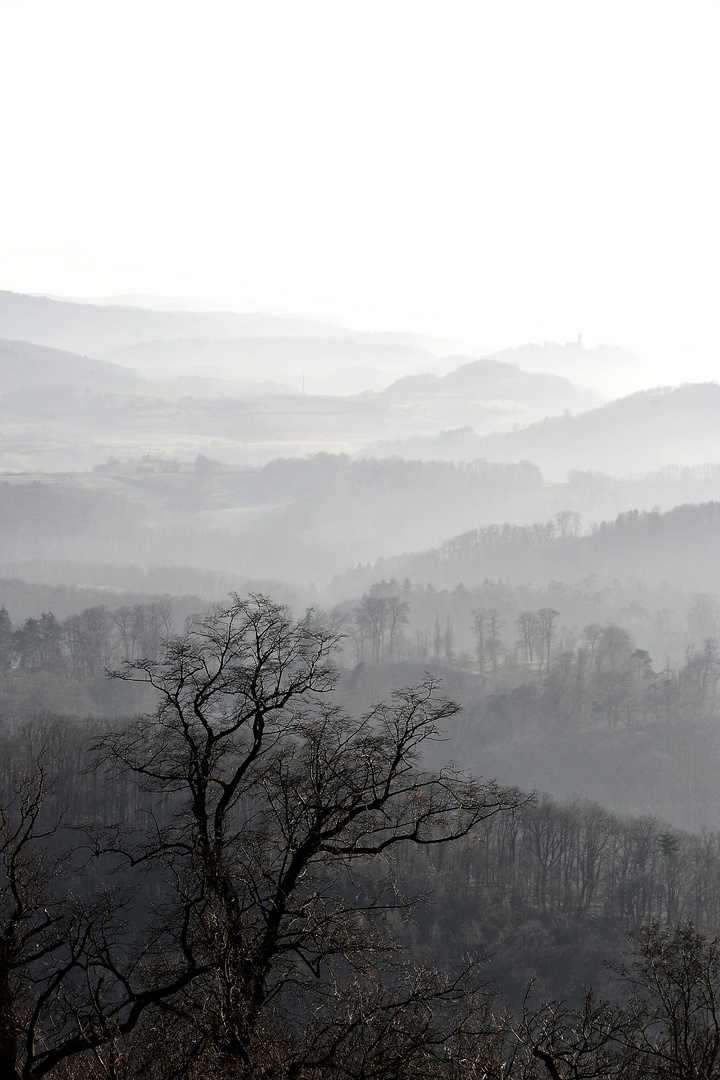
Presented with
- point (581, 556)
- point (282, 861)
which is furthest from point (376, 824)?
point (581, 556)

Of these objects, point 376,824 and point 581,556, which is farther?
point 581,556

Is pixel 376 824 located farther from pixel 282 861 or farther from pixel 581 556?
pixel 581 556

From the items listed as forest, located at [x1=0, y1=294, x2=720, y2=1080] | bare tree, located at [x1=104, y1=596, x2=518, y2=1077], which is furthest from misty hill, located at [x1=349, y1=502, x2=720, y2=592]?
bare tree, located at [x1=104, y1=596, x2=518, y2=1077]

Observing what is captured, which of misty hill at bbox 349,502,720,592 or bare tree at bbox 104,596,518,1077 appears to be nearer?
bare tree at bbox 104,596,518,1077

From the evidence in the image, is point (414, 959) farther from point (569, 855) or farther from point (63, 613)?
point (63, 613)

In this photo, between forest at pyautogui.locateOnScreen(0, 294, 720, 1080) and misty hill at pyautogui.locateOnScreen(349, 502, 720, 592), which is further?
misty hill at pyautogui.locateOnScreen(349, 502, 720, 592)

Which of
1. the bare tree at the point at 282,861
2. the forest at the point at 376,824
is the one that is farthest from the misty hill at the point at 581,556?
the bare tree at the point at 282,861

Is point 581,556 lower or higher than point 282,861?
higher

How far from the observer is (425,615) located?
13912 centimetres

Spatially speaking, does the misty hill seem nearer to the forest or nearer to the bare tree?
the forest

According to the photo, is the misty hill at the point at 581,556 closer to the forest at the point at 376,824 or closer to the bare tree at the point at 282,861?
the forest at the point at 376,824

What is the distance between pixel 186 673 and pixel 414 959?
133 feet

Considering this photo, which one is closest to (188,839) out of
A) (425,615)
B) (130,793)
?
(130,793)

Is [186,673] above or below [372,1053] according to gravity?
above
